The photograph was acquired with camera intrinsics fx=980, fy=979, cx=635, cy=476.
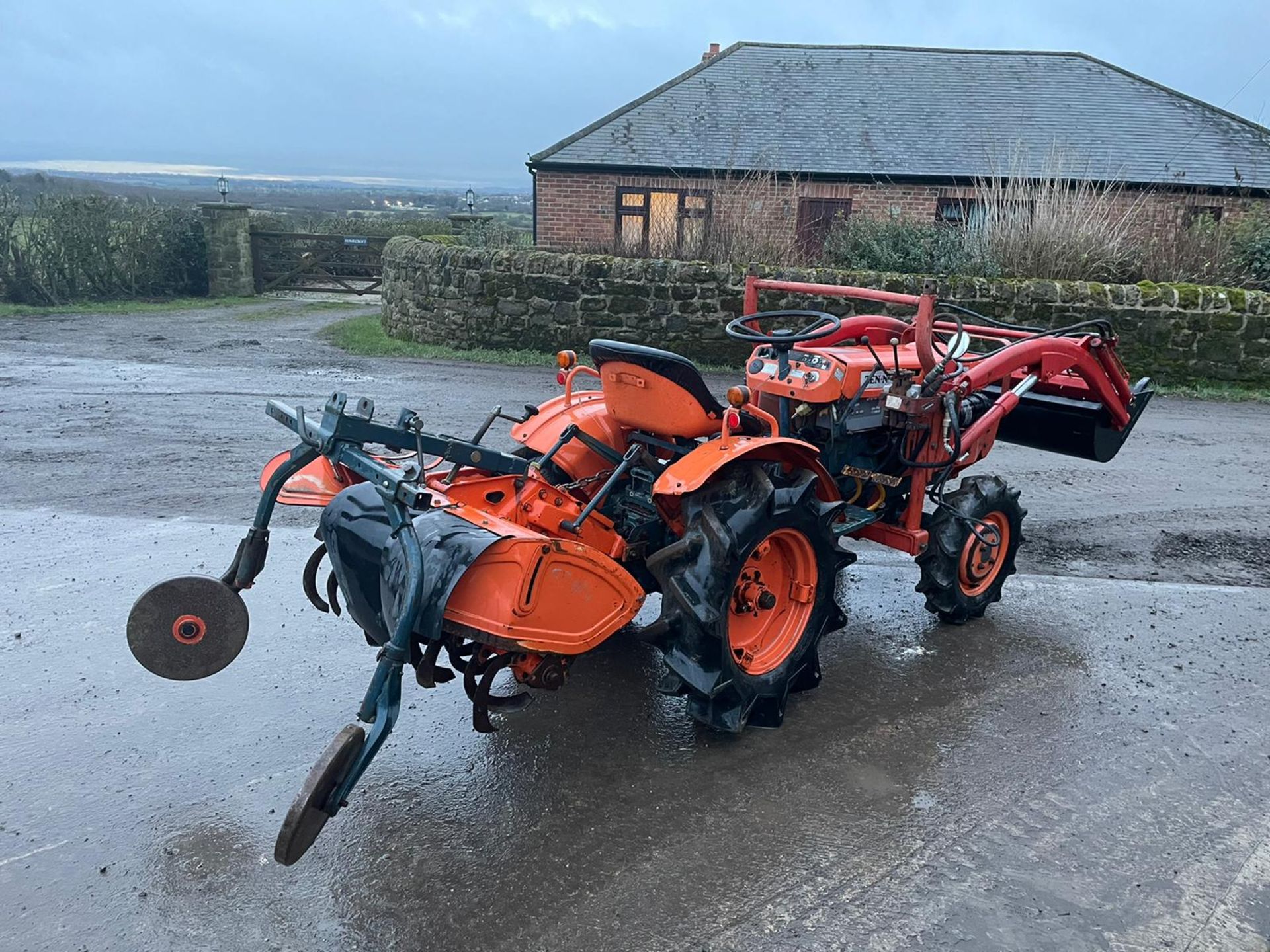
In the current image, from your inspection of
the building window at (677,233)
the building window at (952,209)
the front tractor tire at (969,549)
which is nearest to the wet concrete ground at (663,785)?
the front tractor tire at (969,549)

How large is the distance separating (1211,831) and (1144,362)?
31.0ft

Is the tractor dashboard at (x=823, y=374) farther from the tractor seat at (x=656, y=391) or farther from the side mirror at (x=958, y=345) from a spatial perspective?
the tractor seat at (x=656, y=391)

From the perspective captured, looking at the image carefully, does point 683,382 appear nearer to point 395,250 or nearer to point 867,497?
point 867,497

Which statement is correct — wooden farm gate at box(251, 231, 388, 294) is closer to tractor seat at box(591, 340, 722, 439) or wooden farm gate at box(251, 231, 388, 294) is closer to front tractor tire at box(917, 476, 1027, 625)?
front tractor tire at box(917, 476, 1027, 625)

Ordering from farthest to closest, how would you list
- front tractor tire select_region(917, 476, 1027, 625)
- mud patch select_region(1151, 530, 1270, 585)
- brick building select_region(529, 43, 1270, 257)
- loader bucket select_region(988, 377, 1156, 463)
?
brick building select_region(529, 43, 1270, 257), mud patch select_region(1151, 530, 1270, 585), loader bucket select_region(988, 377, 1156, 463), front tractor tire select_region(917, 476, 1027, 625)

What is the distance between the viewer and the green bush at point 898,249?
12.5m

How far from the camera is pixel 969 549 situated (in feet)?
15.3

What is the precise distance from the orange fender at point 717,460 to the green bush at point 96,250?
1633 cm

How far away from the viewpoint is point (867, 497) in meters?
4.66

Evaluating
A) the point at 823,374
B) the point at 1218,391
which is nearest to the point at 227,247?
the point at 1218,391

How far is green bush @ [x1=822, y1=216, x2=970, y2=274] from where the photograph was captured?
12.5 metres

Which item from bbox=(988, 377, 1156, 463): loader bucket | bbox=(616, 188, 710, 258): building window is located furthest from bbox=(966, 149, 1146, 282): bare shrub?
bbox=(988, 377, 1156, 463): loader bucket

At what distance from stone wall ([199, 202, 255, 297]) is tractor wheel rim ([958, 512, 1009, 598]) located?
56.7 feet

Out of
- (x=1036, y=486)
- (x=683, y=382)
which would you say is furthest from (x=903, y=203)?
(x=683, y=382)
